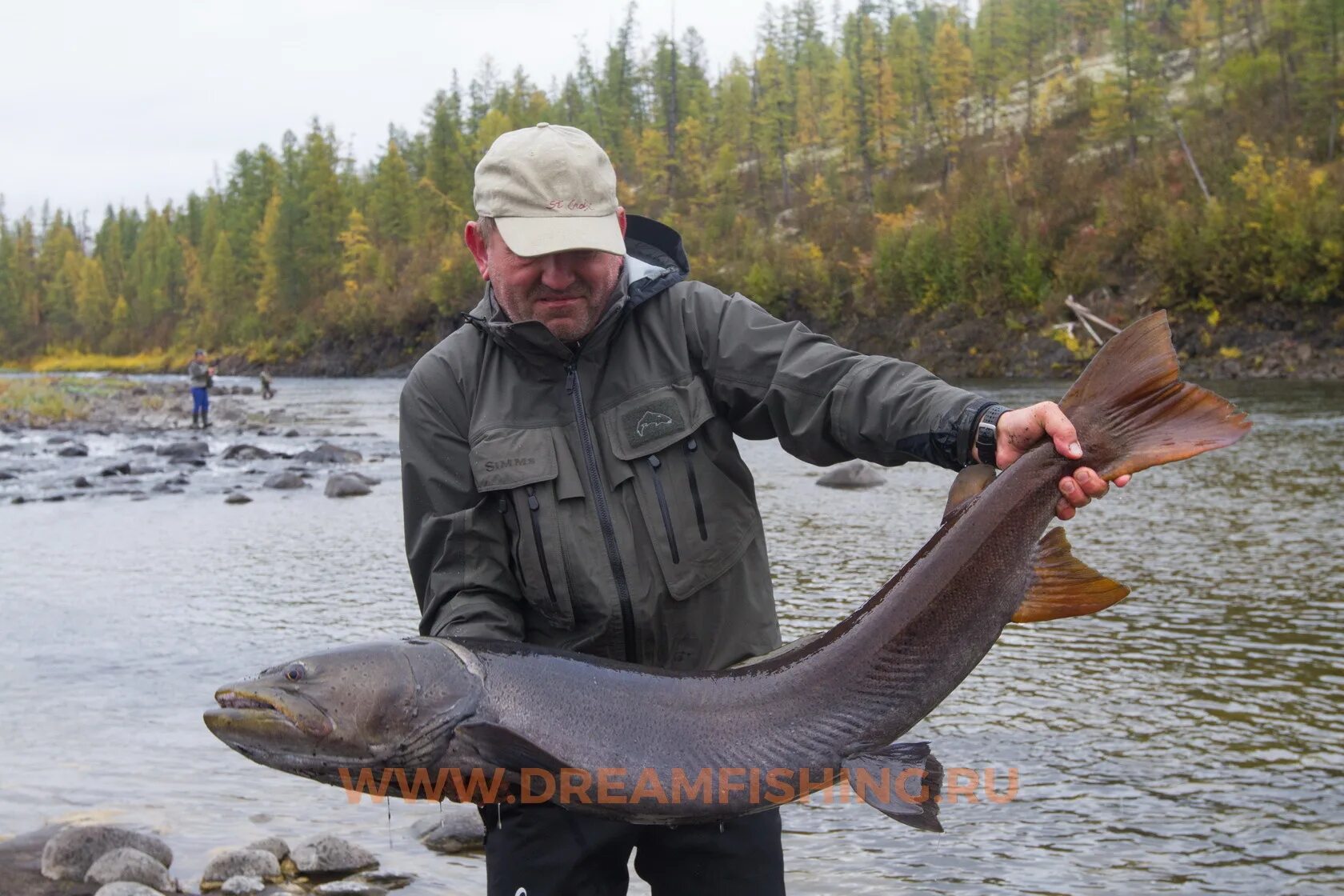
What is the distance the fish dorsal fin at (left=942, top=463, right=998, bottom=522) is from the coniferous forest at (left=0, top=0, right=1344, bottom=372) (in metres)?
42.0

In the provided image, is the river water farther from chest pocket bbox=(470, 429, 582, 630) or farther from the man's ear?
the man's ear

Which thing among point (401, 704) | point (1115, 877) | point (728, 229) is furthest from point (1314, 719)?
point (728, 229)

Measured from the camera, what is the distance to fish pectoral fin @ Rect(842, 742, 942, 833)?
2.71 metres

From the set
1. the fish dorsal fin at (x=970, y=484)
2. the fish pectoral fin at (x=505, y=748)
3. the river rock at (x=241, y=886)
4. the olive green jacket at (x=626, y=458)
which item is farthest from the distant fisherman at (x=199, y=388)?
the fish dorsal fin at (x=970, y=484)

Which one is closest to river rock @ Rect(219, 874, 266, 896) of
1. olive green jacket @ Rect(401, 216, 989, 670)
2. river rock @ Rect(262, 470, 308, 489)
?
olive green jacket @ Rect(401, 216, 989, 670)

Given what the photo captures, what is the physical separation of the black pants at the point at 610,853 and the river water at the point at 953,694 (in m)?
2.33

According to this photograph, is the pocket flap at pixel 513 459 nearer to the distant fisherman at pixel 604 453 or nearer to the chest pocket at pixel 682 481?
the distant fisherman at pixel 604 453

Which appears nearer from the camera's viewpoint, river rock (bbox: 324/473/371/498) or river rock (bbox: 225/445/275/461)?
river rock (bbox: 324/473/371/498)

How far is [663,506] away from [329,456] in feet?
68.4

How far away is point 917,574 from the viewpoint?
2.83 metres

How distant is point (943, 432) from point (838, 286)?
6094 cm

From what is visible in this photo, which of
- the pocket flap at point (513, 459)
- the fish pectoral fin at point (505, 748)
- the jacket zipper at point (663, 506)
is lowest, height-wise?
the fish pectoral fin at point (505, 748)

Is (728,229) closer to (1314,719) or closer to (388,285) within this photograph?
(388,285)

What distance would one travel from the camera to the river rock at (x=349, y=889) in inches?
195
